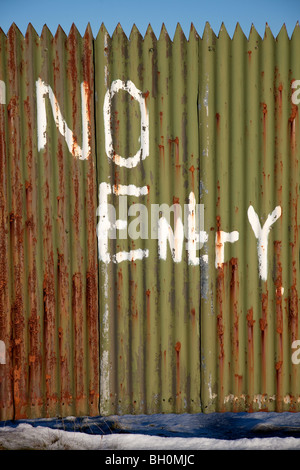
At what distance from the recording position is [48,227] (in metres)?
2.83

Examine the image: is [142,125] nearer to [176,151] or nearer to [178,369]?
[176,151]

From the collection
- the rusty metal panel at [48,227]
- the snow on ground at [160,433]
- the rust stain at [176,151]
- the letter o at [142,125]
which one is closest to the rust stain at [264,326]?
the snow on ground at [160,433]

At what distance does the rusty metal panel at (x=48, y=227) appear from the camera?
9.09ft

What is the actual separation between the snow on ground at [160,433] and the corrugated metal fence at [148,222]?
198 millimetres

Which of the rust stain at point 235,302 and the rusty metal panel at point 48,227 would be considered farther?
the rust stain at point 235,302

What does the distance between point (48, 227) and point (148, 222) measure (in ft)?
2.43

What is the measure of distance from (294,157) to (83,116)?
159 cm

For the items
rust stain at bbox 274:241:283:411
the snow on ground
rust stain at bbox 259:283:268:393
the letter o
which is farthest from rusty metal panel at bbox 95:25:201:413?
rust stain at bbox 274:241:283:411

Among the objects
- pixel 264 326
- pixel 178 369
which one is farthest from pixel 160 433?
pixel 264 326

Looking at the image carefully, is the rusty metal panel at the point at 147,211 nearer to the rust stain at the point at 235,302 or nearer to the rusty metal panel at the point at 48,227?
the rusty metal panel at the point at 48,227

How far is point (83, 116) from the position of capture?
2.79m
